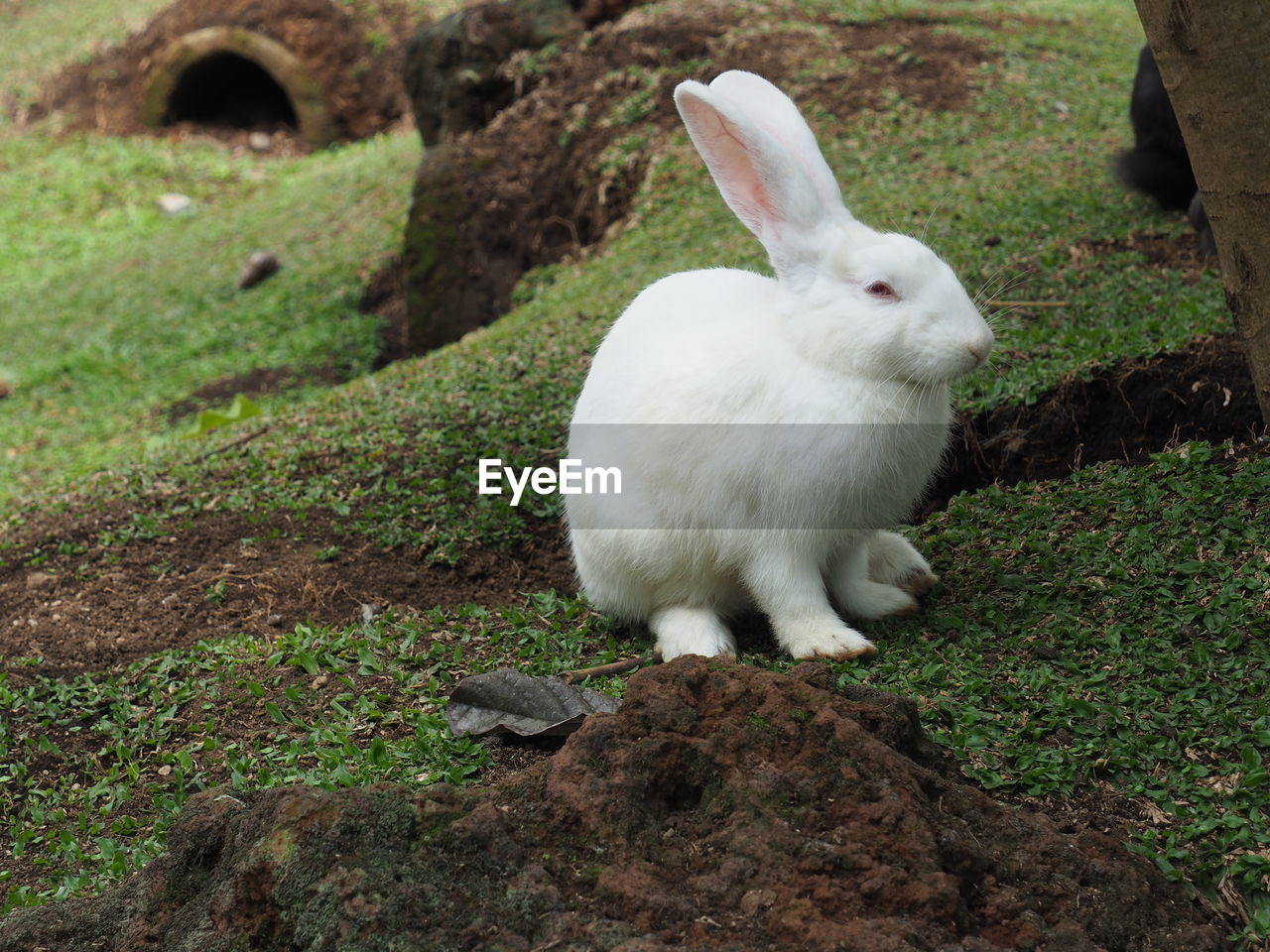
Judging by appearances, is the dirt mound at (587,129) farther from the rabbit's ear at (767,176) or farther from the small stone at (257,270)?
→ the rabbit's ear at (767,176)

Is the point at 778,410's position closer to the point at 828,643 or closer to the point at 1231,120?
the point at 828,643

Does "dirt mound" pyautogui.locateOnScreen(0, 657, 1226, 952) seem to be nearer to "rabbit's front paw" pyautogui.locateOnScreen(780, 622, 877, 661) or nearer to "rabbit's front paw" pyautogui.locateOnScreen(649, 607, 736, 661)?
"rabbit's front paw" pyautogui.locateOnScreen(780, 622, 877, 661)

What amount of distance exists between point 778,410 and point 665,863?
1331mm

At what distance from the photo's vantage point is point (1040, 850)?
95.3 inches

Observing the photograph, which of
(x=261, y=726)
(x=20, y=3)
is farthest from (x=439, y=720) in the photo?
(x=20, y=3)

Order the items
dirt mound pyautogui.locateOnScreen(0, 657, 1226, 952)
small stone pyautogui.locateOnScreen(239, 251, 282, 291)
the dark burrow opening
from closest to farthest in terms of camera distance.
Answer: dirt mound pyautogui.locateOnScreen(0, 657, 1226, 952) → small stone pyautogui.locateOnScreen(239, 251, 282, 291) → the dark burrow opening

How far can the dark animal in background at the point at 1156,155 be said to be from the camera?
6.02 m

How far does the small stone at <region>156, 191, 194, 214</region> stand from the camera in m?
13.0

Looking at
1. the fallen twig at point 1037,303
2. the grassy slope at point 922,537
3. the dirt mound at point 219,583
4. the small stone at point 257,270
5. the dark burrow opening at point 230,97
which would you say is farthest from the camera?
the dark burrow opening at point 230,97

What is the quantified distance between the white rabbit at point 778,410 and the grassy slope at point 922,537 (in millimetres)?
280

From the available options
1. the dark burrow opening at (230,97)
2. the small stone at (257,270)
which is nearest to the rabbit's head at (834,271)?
the small stone at (257,270)

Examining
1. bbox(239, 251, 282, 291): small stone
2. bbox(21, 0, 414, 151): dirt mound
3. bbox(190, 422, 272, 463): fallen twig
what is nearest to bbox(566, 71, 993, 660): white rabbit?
bbox(190, 422, 272, 463): fallen twig

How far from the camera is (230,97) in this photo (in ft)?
52.6

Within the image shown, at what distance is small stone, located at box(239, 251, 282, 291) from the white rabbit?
713 centimetres
